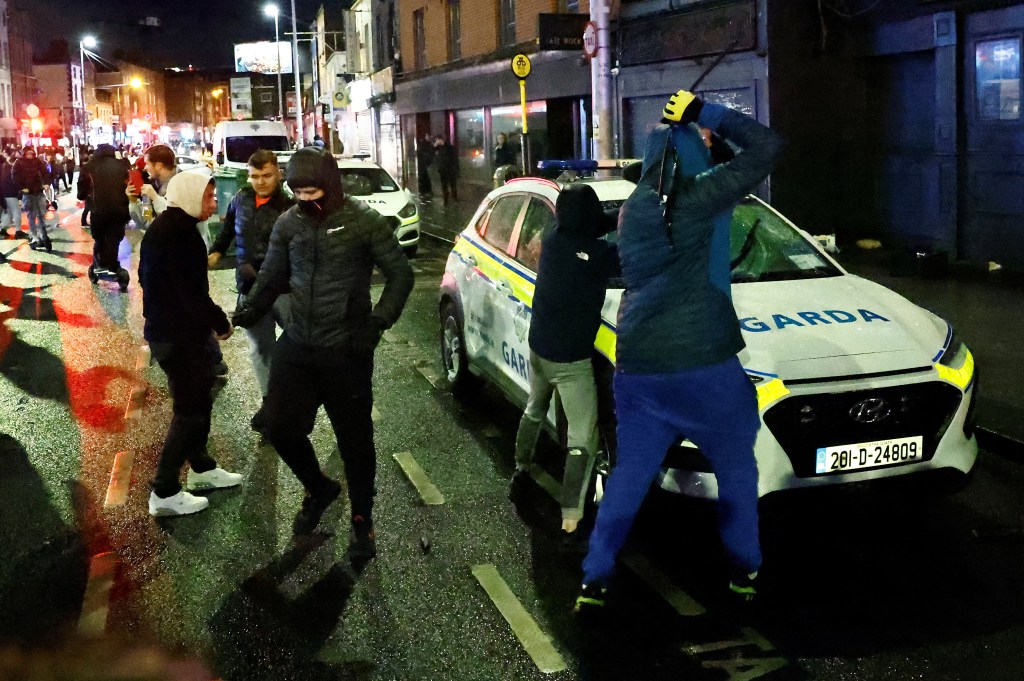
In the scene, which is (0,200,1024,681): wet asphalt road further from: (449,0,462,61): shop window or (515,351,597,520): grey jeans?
(449,0,462,61): shop window

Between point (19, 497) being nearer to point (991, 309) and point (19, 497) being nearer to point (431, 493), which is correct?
point (431, 493)

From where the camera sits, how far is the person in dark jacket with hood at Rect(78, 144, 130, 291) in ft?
45.6

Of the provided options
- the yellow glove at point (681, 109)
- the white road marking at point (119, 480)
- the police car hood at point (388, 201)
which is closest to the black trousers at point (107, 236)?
the police car hood at point (388, 201)

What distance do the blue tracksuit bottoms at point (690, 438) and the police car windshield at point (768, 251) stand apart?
6.09ft

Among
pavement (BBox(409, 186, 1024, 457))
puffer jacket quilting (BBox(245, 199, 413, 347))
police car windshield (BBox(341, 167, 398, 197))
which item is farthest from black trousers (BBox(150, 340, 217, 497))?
police car windshield (BBox(341, 167, 398, 197))

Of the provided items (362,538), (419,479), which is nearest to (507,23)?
(419,479)

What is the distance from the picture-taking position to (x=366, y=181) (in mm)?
17797

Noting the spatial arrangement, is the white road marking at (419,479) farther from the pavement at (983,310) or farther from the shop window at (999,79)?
the shop window at (999,79)

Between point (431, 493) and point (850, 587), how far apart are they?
2391 mm

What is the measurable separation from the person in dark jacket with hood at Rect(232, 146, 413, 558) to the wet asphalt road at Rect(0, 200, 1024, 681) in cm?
58

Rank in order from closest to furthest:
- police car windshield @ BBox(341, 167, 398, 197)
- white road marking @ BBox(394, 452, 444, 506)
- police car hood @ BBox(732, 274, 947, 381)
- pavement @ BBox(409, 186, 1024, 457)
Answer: police car hood @ BBox(732, 274, 947, 381) → white road marking @ BBox(394, 452, 444, 506) → pavement @ BBox(409, 186, 1024, 457) → police car windshield @ BBox(341, 167, 398, 197)

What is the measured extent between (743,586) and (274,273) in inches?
100

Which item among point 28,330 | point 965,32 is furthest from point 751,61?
point 28,330

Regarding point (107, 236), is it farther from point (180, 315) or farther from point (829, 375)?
point (829, 375)
